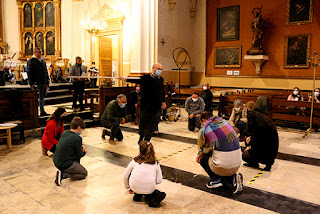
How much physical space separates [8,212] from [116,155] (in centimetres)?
250

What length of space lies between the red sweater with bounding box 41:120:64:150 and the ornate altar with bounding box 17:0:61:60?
12448 mm

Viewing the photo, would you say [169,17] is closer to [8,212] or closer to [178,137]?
[178,137]

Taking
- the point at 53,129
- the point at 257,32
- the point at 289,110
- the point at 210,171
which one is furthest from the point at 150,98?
the point at 257,32

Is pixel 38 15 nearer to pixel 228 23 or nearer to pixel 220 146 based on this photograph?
pixel 228 23

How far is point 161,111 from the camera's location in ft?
19.1

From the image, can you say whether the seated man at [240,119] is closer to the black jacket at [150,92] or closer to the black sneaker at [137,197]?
the black jacket at [150,92]

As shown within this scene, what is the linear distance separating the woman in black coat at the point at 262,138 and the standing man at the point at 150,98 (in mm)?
1799

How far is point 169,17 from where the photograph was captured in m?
13.0

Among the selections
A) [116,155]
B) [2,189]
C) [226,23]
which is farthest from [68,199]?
[226,23]

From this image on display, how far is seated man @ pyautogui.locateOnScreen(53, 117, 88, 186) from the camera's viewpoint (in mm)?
4094

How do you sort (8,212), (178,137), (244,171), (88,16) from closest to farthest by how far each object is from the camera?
1. (8,212)
2. (244,171)
3. (178,137)
4. (88,16)

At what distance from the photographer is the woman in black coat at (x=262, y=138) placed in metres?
4.35

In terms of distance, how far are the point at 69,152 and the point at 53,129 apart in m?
1.22

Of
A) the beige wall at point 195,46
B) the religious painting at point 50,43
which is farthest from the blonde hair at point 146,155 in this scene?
the religious painting at point 50,43
